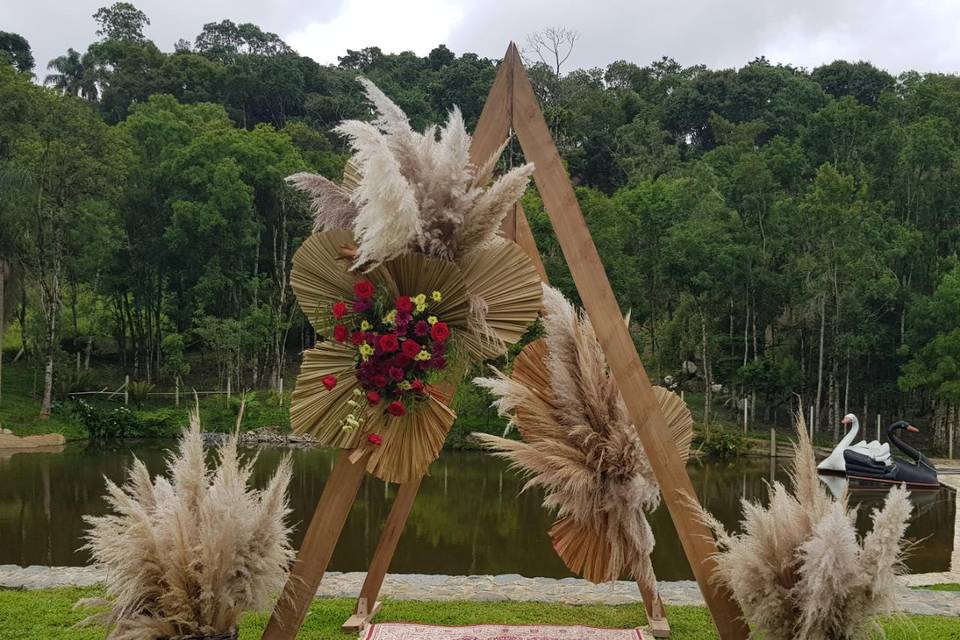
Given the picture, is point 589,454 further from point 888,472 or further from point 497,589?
point 888,472

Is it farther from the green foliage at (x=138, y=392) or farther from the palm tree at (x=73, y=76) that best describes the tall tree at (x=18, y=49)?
the green foliage at (x=138, y=392)

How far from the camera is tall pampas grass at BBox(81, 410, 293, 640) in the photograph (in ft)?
9.03

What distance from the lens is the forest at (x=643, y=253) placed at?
18.0m

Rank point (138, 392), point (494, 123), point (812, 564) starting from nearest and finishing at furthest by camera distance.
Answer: point (812, 564)
point (494, 123)
point (138, 392)

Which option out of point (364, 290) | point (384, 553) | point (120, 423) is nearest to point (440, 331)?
point (364, 290)

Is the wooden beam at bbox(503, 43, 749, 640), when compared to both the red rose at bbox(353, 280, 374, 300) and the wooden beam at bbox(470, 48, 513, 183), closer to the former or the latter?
the wooden beam at bbox(470, 48, 513, 183)

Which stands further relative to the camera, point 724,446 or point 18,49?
point 18,49

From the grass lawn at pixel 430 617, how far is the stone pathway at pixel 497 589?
222 millimetres

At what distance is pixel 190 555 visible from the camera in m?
2.75

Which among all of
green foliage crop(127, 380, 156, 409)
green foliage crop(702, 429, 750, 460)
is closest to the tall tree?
green foliage crop(127, 380, 156, 409)

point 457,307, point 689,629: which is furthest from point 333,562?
point 457,307

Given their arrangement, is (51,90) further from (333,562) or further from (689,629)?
(689,629)

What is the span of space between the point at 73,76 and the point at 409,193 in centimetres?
4106

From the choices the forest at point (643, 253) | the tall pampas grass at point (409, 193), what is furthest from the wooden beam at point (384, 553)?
the forest at point (643, 253)
